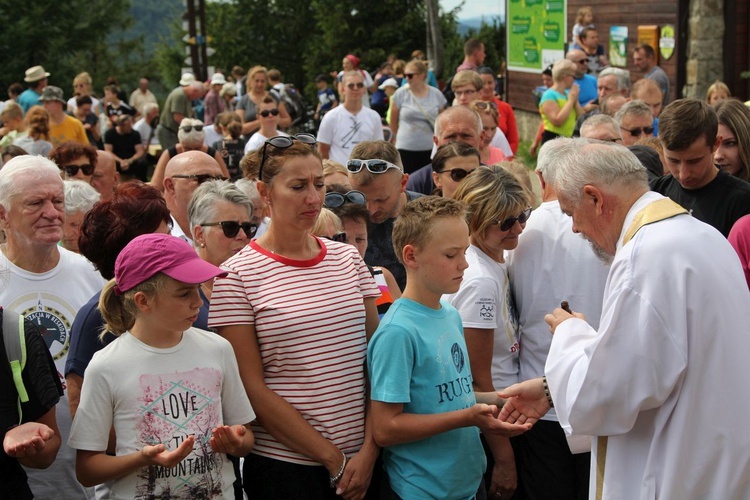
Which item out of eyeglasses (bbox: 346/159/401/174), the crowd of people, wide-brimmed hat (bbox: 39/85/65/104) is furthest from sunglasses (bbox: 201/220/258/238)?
wide-brimmed hat (bbox: 39/85/65/104)

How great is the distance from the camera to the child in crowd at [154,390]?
3.09 metres

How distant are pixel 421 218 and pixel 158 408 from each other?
123 cm

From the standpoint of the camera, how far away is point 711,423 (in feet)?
10.0

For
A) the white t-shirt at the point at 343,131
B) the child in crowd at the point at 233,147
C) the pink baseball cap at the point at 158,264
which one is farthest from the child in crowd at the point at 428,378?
the child in crowd at the point at 233,147

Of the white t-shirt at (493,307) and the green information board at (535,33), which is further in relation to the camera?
the green information board at (535,33)

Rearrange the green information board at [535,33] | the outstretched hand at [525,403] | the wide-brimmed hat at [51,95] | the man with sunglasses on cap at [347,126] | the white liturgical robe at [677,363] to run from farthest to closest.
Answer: the green information board at [535,33], the wide-brimmed hat at [51,95], the man with sunglasses on cap at [347,126], the outstretched hand at [525,403], the white liturgical robe at [677,363]

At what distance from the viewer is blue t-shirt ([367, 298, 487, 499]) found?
3447 millimetres

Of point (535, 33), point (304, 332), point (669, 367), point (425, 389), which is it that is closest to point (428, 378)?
point (425, 389)

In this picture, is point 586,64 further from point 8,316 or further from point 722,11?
point 8,316

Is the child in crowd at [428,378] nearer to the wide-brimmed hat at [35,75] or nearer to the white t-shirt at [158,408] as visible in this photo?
the white t-shirt at [158,408]

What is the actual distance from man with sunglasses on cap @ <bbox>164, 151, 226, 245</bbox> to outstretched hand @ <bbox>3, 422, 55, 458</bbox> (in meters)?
2.67

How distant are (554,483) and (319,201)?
1738mm

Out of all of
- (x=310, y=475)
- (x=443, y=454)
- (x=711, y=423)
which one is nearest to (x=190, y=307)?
(x=310, y=475)

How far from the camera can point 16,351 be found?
3.06 meters
